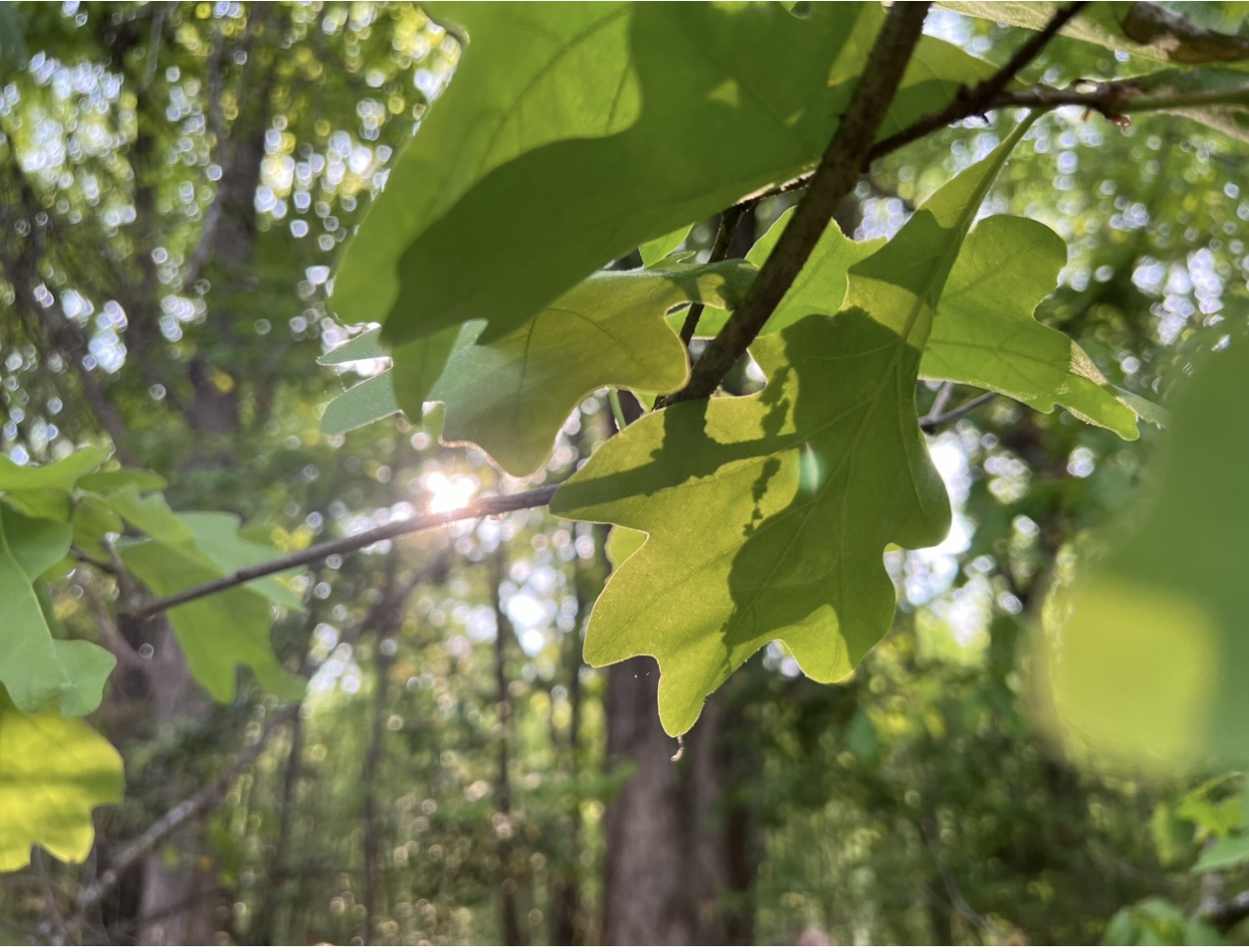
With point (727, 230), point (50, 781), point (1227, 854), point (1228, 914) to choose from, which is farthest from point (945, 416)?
point (1228, 914)

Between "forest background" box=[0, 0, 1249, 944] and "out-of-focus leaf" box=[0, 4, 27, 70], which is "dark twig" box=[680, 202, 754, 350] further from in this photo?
"forest background" box=[0, 0, 1249, 944]

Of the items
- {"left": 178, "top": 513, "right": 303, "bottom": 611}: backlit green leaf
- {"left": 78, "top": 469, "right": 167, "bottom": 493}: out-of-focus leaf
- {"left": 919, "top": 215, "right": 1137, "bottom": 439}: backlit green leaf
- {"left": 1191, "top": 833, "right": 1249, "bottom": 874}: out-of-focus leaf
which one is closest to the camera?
{"left": 919, "top": 215, "right": 1137, "bottom": 439}: backlit green leaf

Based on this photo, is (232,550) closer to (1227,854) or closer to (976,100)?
(976,100)

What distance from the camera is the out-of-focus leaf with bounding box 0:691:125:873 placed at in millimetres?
709

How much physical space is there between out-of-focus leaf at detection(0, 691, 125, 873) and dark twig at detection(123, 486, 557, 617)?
119 millimetres

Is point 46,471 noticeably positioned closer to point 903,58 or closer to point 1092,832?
point 903,58

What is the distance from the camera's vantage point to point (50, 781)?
0.75 metres

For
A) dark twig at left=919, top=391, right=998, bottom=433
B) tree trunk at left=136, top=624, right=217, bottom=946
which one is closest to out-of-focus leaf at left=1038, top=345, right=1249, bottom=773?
dark twig at left=919, top=391, right=998, bottom=433

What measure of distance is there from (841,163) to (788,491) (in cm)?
15

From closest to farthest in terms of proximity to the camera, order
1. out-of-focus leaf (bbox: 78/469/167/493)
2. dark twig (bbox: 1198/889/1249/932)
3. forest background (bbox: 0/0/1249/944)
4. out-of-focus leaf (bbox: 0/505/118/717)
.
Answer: out-of-focus leaf (bbox: 0/505/118/717)
out-of-focus leaf (bbox: 78/469/167/493)
dark twig (bbox: 1198/889/1249/932)
forest background (bbox: 0/0/1249/944)

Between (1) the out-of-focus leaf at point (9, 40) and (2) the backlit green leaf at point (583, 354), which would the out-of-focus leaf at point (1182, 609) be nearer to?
(2) the backlit green leaf at point (583, 354)

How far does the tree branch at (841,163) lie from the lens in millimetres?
286

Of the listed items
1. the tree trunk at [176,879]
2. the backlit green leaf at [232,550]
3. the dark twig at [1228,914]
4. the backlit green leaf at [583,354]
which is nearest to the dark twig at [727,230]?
the backlit green leaf at [583,354]

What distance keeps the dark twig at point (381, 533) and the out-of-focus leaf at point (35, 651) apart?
90 millimetres
